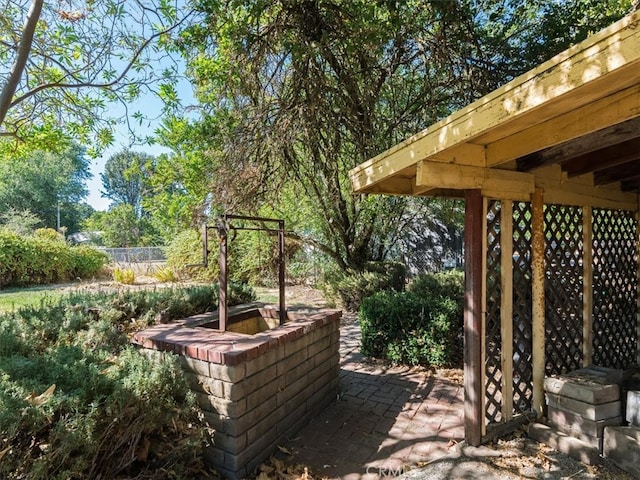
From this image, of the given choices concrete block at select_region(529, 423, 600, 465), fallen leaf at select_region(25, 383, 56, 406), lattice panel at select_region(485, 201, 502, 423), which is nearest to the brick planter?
fallen leaf at select_region(25, 383, 56, 406)

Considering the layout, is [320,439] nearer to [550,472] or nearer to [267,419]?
[267,419]

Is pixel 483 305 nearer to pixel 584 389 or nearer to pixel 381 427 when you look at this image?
pixel 584 389

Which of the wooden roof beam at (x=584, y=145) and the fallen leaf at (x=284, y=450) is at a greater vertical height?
the wooden roof beam at (x=584, y=145)

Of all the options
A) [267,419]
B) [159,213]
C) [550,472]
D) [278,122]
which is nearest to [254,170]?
[278,122]

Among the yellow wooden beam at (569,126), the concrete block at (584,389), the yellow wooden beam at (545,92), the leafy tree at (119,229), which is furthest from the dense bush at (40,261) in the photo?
the leafy tree at (119,229)

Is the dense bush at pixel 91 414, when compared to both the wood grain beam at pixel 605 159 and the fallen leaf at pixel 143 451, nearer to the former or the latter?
the fallen leaf at pixel 143 451

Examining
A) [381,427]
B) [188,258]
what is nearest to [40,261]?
[188,258]

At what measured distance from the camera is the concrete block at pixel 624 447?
2.36 metres

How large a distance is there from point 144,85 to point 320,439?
18.3ft

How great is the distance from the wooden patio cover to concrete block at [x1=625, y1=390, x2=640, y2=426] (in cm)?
56

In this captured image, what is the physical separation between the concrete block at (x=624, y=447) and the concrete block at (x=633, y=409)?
0.08 metres

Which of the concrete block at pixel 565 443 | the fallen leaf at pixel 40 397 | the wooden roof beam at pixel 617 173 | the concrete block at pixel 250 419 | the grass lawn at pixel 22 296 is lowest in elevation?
the concrete block at pixel 565 443

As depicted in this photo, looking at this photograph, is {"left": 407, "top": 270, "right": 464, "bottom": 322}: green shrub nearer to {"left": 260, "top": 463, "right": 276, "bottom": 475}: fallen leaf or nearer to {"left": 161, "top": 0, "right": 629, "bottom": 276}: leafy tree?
{"left": 161, "top": 0, "right": 629, "bottom": 276}: leafy tree

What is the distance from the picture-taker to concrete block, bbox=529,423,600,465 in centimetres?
251
